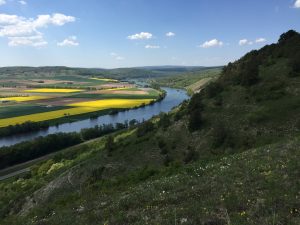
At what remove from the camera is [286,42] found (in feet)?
179

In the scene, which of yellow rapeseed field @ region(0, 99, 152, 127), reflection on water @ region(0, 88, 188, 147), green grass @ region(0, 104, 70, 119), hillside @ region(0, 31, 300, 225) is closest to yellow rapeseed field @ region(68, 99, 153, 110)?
yellow rapeseed field @ region(0, 99, 152, 127)

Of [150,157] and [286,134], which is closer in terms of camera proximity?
[286,134]

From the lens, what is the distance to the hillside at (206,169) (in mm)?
13453

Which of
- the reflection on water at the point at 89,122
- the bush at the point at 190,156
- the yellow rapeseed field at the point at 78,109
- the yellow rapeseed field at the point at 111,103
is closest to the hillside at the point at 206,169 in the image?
the bush at the point at 190,156

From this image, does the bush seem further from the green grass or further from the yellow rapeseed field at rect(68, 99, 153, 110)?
the yellow rapeseed field at rect(68, 99, 153, 110)

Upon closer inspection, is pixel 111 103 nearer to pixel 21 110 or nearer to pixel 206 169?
pixel 21 110

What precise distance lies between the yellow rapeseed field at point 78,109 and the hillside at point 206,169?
171ft

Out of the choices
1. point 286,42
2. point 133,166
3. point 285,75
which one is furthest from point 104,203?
point 286,42

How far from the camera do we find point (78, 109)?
141375 mm

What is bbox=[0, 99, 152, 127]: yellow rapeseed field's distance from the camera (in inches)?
4550

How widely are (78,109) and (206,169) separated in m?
126

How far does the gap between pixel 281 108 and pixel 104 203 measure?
2493 centimetres

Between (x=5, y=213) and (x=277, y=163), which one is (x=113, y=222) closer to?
(x=277, y=163)

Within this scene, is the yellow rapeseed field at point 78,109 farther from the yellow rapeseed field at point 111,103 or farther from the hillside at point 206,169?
the hillside at point 206,169
